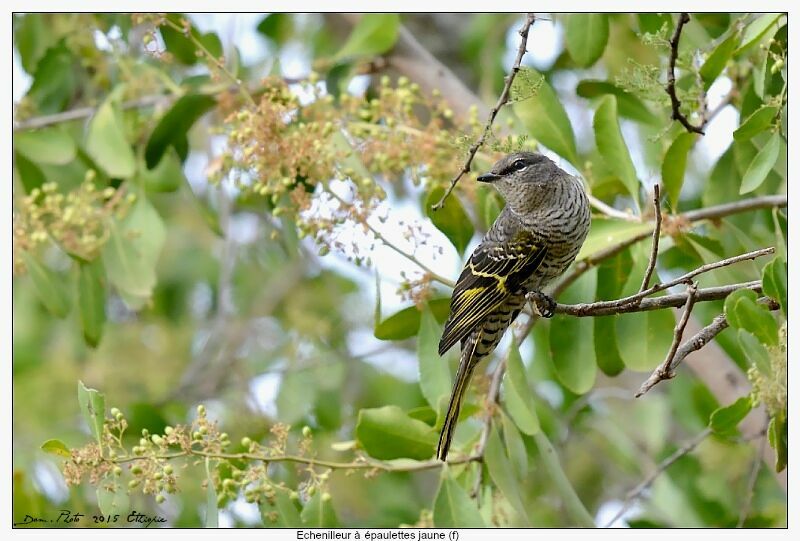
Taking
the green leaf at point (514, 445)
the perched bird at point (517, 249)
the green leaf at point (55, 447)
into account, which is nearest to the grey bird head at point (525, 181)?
the perched bird at point (517, 249)

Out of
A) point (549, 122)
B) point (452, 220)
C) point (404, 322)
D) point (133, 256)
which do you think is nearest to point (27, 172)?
point (133, 256)

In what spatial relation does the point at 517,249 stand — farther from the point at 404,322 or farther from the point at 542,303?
the point at 404,322

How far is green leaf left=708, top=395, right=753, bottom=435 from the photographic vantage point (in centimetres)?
281

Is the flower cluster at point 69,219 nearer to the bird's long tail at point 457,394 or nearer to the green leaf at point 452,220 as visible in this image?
the green leaf at point 452,220

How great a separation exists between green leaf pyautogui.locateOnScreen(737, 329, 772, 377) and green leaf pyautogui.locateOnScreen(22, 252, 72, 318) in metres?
2.27

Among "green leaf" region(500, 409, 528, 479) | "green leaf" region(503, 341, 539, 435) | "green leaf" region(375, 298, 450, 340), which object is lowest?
"green leaf" region(500, 409, 528, 479)

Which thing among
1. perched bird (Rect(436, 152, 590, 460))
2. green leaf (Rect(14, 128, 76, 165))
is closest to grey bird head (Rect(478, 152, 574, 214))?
perched bird (Rect(436, 152, 590, 460))

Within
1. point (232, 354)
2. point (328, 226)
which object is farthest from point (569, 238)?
point (232, 354)

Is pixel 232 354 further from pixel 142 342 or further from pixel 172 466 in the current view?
pixel 172 466

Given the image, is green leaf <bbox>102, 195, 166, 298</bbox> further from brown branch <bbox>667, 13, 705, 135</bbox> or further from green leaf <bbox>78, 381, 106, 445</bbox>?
brown branch <bbox>667, 13, 705, 135</bbox>

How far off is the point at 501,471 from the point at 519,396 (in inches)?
8.8

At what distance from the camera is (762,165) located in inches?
110

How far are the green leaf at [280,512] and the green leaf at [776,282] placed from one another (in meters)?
1.32

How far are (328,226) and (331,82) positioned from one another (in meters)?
1.40
